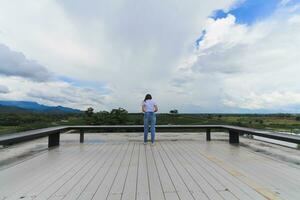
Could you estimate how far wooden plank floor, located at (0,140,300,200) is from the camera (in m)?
3.16

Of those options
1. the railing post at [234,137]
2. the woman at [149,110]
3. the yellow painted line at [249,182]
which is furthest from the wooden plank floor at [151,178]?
the railing post at [234,137]

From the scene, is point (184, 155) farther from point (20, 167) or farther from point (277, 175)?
point (20, 167)

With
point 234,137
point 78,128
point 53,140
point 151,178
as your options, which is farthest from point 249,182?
point 78,128

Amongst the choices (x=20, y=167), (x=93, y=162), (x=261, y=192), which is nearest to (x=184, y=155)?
(x=93, y=162)

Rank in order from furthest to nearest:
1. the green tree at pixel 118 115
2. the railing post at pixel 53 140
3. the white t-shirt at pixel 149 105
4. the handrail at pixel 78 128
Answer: the green tree at pixel 118 115, the white t-shirt at pixel 149 105, the railing post at pixel 53 140, the handrail at pixel 78 128

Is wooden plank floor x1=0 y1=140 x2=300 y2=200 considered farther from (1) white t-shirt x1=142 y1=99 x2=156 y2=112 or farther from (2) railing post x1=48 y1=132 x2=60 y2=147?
(1) white t-shirt x1=142 y1=99 x2=156 y2=112

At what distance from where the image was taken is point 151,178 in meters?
3.88

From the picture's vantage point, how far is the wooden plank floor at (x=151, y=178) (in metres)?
3.16

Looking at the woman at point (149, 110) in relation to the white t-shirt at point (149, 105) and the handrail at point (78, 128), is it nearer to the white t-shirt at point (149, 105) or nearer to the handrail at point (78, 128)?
the white t-shirt at point (149, 105)

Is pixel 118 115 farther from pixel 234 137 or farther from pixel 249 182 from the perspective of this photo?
pixel 249 182

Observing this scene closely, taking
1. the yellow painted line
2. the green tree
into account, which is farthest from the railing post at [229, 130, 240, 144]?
the green tree

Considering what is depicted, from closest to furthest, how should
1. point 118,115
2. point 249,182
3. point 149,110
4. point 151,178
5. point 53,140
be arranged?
point 249,182 → point 151,178 → point 53,140 → point 149,110 → point 118,115

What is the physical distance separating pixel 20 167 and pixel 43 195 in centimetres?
192

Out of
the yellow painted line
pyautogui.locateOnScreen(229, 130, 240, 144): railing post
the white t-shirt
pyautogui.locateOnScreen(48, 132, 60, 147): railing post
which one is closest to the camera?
the yellow painted line
